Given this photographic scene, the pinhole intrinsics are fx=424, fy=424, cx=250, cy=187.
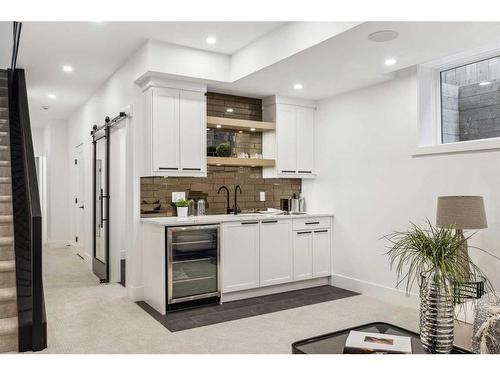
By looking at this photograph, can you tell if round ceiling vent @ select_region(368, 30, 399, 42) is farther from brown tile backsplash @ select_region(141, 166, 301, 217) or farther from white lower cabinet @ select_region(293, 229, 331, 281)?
brown tile backsplash @ select_region(141, 166, 301, 217)

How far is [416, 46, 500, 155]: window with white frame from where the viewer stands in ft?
12.7

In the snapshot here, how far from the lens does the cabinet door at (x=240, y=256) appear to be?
15.0ft

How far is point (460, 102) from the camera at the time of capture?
4.19 metres

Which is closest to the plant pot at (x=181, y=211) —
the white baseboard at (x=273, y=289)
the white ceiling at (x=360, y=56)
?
the white baseboard at (x=273, y=289)

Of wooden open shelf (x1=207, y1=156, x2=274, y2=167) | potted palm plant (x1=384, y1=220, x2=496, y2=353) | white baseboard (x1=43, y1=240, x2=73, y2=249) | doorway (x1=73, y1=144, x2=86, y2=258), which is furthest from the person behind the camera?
white baseboard (x1=43, y1=240, x2=73, y2=249)

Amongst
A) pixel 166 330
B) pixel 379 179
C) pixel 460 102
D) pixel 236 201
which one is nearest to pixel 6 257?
pixel 166 330

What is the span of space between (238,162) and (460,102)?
8.29 feet

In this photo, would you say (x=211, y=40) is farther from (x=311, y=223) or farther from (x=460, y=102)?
(x=460, y=102)

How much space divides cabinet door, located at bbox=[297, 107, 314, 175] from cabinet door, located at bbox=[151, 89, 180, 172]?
1.71 meters

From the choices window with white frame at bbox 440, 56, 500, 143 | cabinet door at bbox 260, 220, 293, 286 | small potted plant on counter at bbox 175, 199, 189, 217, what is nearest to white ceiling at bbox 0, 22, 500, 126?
window with white frame at bbox 440, 56, 500, 143

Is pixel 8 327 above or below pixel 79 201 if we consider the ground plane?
below

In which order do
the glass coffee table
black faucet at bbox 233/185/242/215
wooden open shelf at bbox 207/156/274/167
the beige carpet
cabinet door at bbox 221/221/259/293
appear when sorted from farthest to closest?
black faucet at bbox 233/185/242/215 → wooden open shelf at bbox 207/156/274/167 → cabinet door at bbox 221/221/259/293 → the beige carpet → the glass coffee table

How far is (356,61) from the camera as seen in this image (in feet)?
13.3

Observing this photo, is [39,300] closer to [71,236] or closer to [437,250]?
[437,250]
